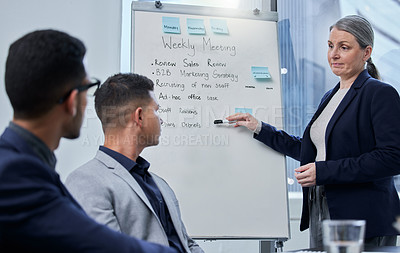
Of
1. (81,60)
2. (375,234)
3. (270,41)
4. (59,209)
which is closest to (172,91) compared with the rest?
(270,41)

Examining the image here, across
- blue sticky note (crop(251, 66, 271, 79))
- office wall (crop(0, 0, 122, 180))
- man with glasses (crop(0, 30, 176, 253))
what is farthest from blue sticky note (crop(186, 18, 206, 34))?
man with glasses (crop(0, 30, 176, 253))

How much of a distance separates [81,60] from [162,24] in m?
1.60

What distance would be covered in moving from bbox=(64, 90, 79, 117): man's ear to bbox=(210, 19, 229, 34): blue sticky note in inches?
67.8

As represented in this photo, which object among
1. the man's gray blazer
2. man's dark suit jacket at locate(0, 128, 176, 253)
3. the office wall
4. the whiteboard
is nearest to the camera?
man's dark suit jacket at locate(0, 128, 176, 253)

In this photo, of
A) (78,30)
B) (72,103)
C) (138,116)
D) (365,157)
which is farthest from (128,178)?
(78,30)

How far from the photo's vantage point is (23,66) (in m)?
0.81

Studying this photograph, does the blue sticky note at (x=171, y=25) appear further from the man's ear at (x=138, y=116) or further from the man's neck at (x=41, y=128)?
the man's neck at (x=41, y=128)

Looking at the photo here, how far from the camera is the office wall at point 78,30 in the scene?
2.71m

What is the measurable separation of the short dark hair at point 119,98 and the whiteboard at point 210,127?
0.63m

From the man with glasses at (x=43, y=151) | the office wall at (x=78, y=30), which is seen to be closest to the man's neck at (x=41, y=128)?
the man with glasses at (x=43, y=151)

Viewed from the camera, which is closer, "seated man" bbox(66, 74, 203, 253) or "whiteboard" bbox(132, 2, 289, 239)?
"seated man" bbox(66, 74, 203, 253)

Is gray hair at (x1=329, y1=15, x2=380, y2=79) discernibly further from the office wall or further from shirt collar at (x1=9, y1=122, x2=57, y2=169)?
shirt collar at (x1=9, y1=122, x2=57, y2=169)

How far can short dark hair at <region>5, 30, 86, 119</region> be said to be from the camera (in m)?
0.81

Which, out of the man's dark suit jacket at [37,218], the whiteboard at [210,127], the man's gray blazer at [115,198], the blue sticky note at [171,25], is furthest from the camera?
the blue sticky note at [171,25]
